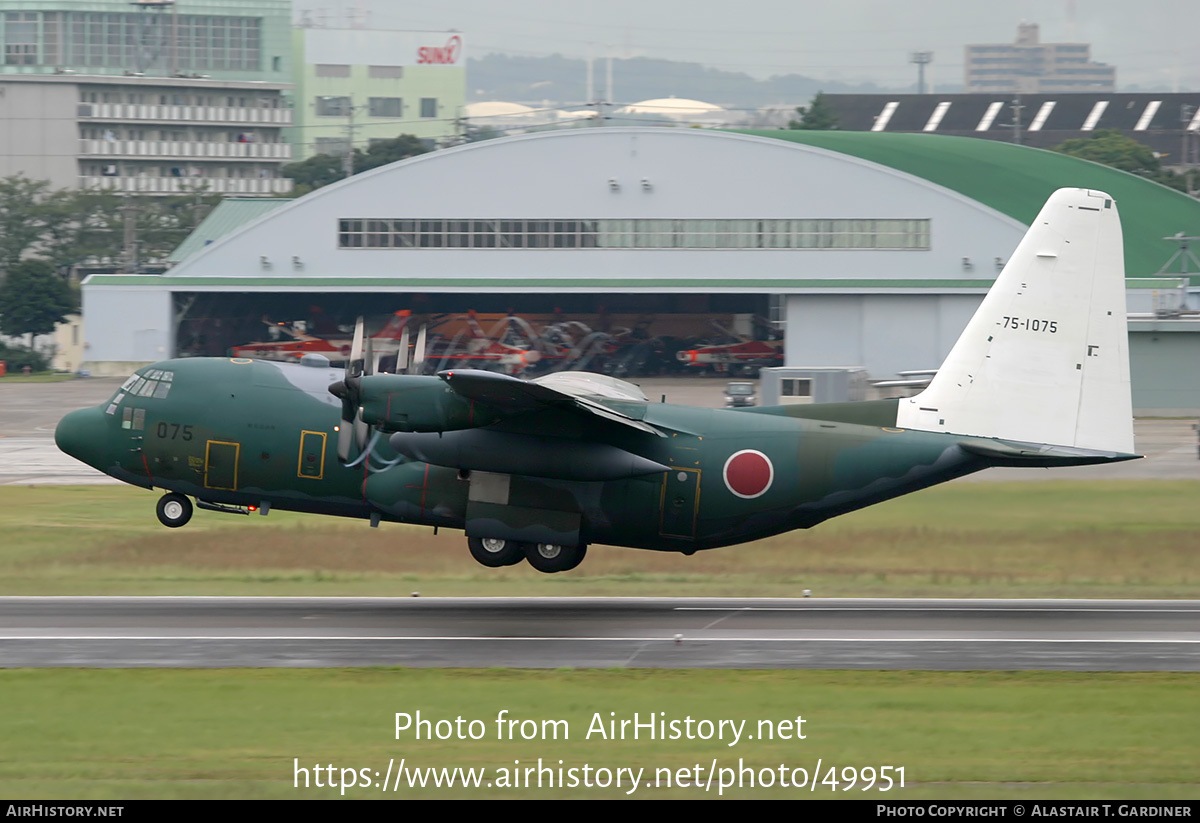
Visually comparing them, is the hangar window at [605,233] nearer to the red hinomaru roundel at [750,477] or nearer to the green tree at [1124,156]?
the red hinomaru roundel at [750,477]

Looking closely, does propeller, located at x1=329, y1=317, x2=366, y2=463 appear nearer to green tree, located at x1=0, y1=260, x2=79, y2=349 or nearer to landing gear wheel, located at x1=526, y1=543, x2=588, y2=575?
landing gear wheel, located at x1=526, y1=543, x2=588, y2=575

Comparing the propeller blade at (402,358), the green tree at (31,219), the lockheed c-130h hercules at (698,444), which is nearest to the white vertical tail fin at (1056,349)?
the lockheed c-130h hercules at (698,444)

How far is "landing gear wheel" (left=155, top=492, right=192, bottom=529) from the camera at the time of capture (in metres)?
25.9

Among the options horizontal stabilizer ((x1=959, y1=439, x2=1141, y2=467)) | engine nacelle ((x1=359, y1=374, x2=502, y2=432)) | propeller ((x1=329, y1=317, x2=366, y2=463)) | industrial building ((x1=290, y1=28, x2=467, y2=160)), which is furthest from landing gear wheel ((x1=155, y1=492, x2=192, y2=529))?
industrial building ((x1=290, y1=28, x2=467, y2=160))

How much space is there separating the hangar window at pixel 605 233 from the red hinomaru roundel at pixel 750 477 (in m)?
57.9

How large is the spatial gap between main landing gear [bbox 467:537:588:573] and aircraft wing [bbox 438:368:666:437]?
2909 millimetres

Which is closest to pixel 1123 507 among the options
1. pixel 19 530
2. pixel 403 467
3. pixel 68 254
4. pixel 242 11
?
pixel 403 467

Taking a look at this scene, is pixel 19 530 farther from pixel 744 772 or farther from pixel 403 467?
pixel 744 772

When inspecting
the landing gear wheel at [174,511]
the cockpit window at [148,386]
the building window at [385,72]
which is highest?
the building window at [385,72]

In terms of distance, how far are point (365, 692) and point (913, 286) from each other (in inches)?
2537

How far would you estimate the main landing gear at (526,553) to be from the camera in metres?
24.8

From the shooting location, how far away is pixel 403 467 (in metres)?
24.4

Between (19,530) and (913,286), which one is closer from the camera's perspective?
(19,530)

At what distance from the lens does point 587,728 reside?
16.4 meters
